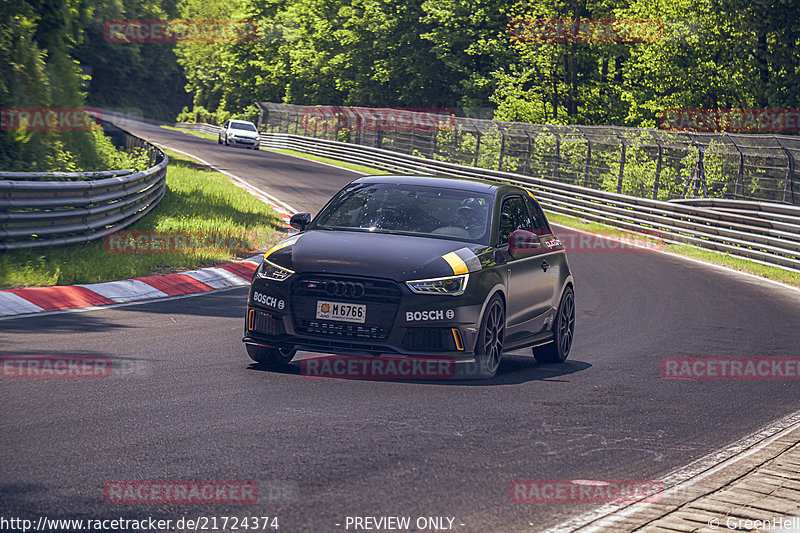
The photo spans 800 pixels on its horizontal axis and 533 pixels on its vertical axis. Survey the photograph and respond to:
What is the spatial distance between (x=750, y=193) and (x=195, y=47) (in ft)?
307

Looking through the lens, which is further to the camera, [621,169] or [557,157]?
[557,157]

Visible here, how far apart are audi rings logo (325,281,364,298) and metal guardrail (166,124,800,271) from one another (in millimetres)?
17679

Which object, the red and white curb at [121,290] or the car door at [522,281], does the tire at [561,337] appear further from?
the red and white curb at [121,290]

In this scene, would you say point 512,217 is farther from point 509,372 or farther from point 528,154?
point 528,154

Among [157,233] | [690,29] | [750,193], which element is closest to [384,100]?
[690,29]

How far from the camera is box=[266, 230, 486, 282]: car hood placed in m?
8.27

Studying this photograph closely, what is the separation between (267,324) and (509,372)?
99.0 inches

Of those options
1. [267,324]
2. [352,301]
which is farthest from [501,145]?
[352,301]

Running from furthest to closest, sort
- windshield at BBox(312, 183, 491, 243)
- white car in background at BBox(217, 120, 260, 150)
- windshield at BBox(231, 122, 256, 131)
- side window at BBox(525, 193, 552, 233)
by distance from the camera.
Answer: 1. windshield at BBox(231, 122, 256, 131)
2. white car in background at BBox(217, 120, 260, 150)
3. side window at BBox(525, 193, 552, 233)
4. windshield at BBox(312, 183, 491, 243)

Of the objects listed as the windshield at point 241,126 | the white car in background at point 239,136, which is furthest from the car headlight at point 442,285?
the windshield at point 241,126

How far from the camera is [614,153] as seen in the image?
3378 cm

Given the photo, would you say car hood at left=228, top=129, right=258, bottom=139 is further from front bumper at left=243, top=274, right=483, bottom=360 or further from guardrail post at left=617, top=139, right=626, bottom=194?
front bumper at left=243, top=274, right=483, bottom=360

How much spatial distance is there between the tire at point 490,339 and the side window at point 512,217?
0.77 meters

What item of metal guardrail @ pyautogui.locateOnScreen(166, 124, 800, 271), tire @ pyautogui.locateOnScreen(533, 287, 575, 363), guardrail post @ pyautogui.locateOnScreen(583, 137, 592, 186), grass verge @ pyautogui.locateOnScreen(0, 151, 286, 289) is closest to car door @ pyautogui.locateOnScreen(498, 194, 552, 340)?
tire @ pyautogui.locateOnScreen(533, 287, 575, 363)
